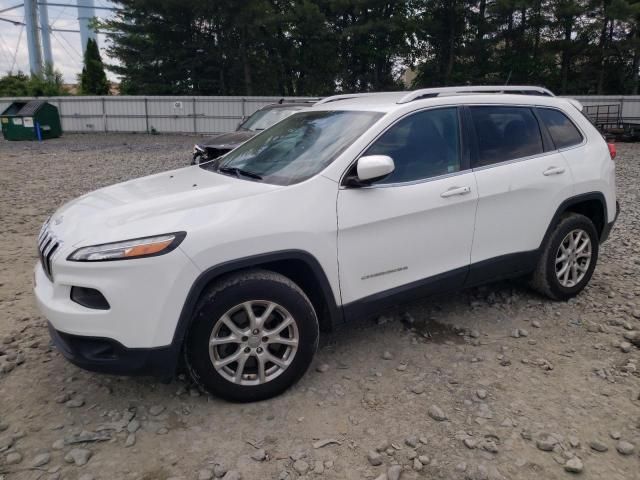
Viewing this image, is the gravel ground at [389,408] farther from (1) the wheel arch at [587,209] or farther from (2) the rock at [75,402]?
(1) the wheel arch at [587,209]

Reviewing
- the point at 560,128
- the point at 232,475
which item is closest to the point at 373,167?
the point at 232,475

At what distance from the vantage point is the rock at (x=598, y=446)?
2.66 meters

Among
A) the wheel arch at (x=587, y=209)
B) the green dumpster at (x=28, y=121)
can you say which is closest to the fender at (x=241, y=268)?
the wheel arch at (x=587, y=209)

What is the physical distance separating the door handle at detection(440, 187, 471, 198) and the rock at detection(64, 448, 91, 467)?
2.57 metres

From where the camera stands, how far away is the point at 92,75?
31719 mm

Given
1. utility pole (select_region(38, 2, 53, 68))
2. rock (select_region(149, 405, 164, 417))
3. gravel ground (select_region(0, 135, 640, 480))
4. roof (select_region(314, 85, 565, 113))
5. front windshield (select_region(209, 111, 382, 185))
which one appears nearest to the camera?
gravel ground (select_region(0, 135, 640, 480))

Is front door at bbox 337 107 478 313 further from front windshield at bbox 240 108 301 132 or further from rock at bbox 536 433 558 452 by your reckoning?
front windshield at bbox 240 108 301 132

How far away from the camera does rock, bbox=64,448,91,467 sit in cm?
259

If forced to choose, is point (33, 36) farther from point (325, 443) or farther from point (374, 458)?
point (374, 458)

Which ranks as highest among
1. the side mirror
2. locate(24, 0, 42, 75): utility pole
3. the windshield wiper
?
locate(24, 0, 42, 75): utility pole

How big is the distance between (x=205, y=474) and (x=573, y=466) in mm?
1764

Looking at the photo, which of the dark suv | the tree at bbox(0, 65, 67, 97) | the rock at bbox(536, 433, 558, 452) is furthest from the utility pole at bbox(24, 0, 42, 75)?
the rock at bbox(536, 433, 558, 452)

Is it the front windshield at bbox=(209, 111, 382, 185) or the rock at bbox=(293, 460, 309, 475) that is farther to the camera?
the front windshield at bbox=(209, 111, 382, 185)

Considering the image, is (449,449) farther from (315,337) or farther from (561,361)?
(561,361)
